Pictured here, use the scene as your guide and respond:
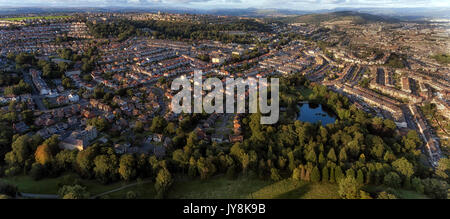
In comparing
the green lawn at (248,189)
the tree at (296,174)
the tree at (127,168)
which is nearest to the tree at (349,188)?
the green lawn at (248,189)

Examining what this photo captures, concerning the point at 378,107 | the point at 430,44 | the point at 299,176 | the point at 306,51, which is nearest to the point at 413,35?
the point at 430,44

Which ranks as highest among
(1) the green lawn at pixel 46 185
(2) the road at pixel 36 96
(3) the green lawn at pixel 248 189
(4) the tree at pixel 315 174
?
(2) the road at pixel 36 96

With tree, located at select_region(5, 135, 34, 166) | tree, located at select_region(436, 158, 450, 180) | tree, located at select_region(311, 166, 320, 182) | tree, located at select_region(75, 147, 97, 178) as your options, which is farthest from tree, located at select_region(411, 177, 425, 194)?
tree, located at select_region(5, 135, 34, 166)

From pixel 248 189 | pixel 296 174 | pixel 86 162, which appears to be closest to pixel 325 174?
pixel 296 174

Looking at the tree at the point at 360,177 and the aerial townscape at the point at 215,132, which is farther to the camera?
the aerial townscape at the point at 215,132

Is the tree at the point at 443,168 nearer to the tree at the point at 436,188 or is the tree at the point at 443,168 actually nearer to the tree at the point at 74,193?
the tree at the point at 436,188

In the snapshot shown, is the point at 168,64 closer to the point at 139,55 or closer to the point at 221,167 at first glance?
the point at 139,55
